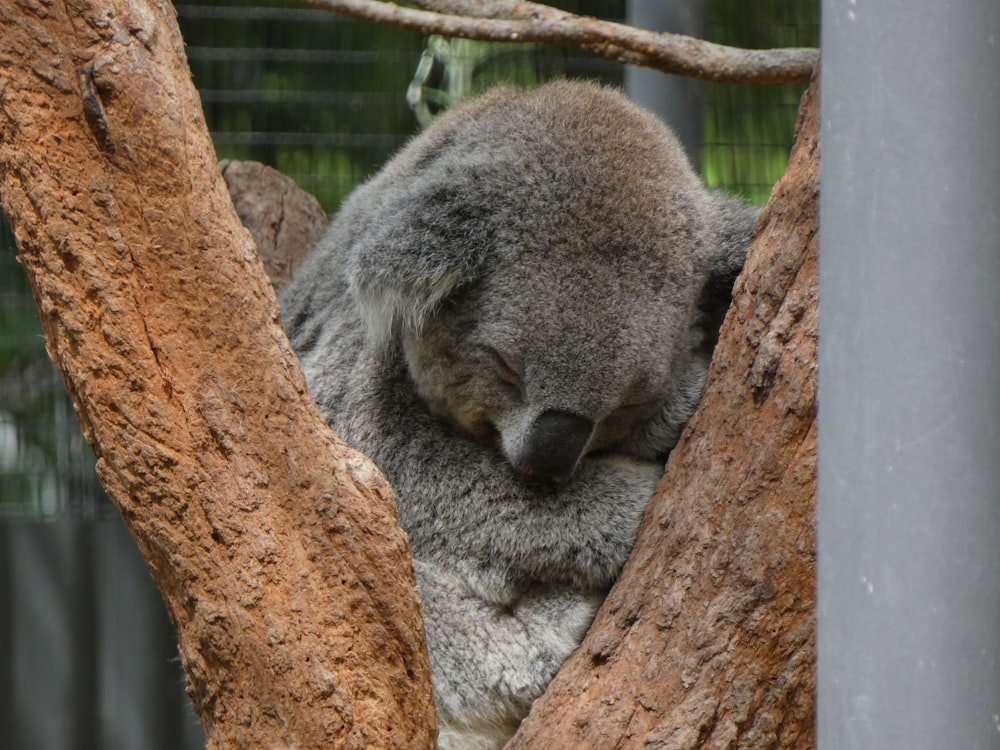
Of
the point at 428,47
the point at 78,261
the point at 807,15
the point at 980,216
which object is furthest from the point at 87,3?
the point at 807,15

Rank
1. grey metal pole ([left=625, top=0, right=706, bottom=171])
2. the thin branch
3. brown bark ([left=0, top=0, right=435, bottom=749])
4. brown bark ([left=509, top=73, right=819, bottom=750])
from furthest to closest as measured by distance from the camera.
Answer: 1. grey metal pole ([left=625, top=0, right=706, bottom=171])
2. the thin branch
3. brown bark ([left=509, top=73, right=819, bottom=750])
4. brown bark ([left=0, top=0, right=435, bottom=749])

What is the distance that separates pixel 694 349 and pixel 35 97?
131cm

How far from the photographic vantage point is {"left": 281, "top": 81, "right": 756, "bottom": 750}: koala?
206cm

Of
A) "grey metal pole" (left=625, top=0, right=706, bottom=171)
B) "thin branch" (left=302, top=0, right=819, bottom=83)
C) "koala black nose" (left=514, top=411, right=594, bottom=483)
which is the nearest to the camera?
"koala black nose" (left=514, top=411, right=594, bottom=483)

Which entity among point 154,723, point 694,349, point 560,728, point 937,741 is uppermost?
point 694,349

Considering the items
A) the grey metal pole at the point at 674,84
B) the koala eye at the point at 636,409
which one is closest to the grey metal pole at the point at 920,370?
the koala eye at the point at 636,409

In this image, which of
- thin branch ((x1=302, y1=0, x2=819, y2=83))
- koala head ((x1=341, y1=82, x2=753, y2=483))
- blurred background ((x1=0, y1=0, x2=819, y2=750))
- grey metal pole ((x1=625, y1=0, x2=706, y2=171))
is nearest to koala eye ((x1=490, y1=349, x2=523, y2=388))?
koala head ((x1=341, y1=82, x2=753, y2=483))

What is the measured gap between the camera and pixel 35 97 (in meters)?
1.42

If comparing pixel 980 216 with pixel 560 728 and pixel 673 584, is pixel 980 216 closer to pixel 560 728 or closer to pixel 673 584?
pixel 673 584

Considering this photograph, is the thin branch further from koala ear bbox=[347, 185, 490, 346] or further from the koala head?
koala ear bbox=[347, 185, 490, 346]

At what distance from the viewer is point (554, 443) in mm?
2018

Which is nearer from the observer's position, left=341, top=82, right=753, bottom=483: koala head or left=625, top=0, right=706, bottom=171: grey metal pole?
left=341, top=82, right=753, bottom=483: koala head

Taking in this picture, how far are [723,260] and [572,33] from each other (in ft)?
1.85

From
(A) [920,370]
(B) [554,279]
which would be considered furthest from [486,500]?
(A) [920,370]
